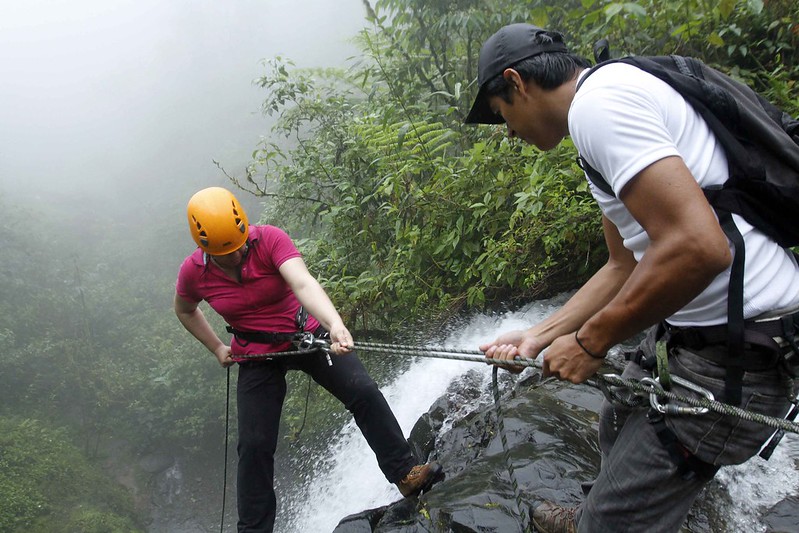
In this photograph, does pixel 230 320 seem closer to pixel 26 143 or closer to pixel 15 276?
pixel 15 276

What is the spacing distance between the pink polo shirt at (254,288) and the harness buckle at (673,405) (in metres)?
2.42

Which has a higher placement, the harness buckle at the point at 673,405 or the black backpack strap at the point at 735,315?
the black backpack strap at the point at 735,315

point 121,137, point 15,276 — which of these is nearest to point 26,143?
point 121,137

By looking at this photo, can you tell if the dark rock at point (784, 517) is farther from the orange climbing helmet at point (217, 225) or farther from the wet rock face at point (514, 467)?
the orange climbing helmet at point (217, 225)

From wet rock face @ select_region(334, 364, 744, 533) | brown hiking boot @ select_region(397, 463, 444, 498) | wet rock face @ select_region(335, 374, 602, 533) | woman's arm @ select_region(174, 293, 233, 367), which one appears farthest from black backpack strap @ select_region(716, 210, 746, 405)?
woman's arm @ select_region(174, 293, 233, 367)

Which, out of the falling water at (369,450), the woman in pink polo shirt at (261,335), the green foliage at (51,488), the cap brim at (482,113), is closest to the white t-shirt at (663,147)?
the cap brim at (482,113)

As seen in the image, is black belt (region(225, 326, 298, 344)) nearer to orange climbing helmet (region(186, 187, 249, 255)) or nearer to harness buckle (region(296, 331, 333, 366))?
harness buckle (region(296, 331, 333, 366))

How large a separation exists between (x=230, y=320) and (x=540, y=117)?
2784 mm

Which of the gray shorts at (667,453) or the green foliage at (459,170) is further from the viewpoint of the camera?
the green foliage at (459,170)

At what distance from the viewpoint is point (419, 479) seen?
3660mm

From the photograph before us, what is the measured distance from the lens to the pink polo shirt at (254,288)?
346cm

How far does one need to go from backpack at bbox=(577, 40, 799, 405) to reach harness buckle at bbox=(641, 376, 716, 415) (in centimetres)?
14

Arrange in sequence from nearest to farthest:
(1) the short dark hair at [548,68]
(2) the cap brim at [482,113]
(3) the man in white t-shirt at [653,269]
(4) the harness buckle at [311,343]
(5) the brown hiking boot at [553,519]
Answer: (3) the man in white t-shirt at [653,269] < (1) the short dark hair at [548,68] < (2) the cap brim at [482,113] < (5) the brown hiking boot at [553,519] < (4) the harness buckle at [311,343]

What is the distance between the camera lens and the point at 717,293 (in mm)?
1462
